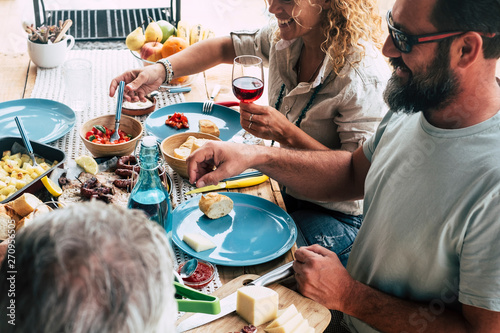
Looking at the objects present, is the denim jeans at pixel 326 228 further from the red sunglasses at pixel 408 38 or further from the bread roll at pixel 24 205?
the bread roll at pixel 24 205

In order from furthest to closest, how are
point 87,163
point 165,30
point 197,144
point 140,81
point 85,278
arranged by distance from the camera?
point 165,30, point 140,81, point 197,144, point 87,163, point 85,278

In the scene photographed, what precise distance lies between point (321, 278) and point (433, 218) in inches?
12.8

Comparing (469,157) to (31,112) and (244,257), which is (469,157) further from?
(31,112)

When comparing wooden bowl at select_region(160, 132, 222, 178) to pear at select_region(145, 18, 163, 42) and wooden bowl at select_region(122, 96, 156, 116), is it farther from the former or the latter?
pear at select_region(145, 18, 163, 42)

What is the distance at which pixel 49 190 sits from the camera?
55.5 inches

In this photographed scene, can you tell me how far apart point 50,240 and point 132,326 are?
118mm

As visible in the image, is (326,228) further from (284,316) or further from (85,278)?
(85,278)

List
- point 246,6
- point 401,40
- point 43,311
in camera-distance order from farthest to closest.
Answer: point 246,6
point 401,40
point 43,311

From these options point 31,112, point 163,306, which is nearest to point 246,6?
point 31,112

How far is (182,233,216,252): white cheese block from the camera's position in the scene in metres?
1.33

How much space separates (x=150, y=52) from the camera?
2293 millimetres

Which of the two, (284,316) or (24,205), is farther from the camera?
(24,205)

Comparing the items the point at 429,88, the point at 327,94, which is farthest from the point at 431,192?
the point at 327,94

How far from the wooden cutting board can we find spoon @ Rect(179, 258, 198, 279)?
0.08 metres
